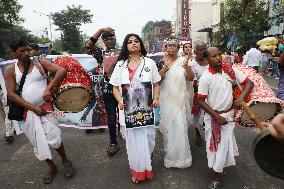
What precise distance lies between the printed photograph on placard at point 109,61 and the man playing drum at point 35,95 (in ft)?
3.61

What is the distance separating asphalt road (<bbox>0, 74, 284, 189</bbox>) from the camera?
4.39m

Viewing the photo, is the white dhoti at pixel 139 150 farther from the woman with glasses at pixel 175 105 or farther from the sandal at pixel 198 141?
the sandal at pixel 198 141

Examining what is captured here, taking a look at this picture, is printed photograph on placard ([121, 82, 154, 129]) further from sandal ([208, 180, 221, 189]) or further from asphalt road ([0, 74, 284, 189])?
sandal ([208, 180, 221, 189])

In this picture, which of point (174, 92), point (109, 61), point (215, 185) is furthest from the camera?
point (109, 61)

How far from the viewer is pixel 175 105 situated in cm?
484

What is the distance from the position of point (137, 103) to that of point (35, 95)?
134 centimetres

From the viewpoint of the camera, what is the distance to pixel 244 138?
628cm

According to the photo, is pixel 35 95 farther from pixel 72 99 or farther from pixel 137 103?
pixel 137 103

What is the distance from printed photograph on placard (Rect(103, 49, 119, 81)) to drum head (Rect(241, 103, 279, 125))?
233 centimetres

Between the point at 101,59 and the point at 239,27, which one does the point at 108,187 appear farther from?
the point at 239,27

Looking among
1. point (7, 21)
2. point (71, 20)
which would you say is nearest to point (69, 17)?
point (71, 20)

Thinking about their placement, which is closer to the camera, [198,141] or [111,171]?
[111,171]

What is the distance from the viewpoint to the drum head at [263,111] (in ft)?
13.0

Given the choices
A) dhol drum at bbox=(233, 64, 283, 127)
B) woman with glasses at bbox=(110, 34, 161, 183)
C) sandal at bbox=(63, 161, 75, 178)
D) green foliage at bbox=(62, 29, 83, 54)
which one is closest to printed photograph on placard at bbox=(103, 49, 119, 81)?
woman with glasses at bbox=(110, 34, 161, 183)
